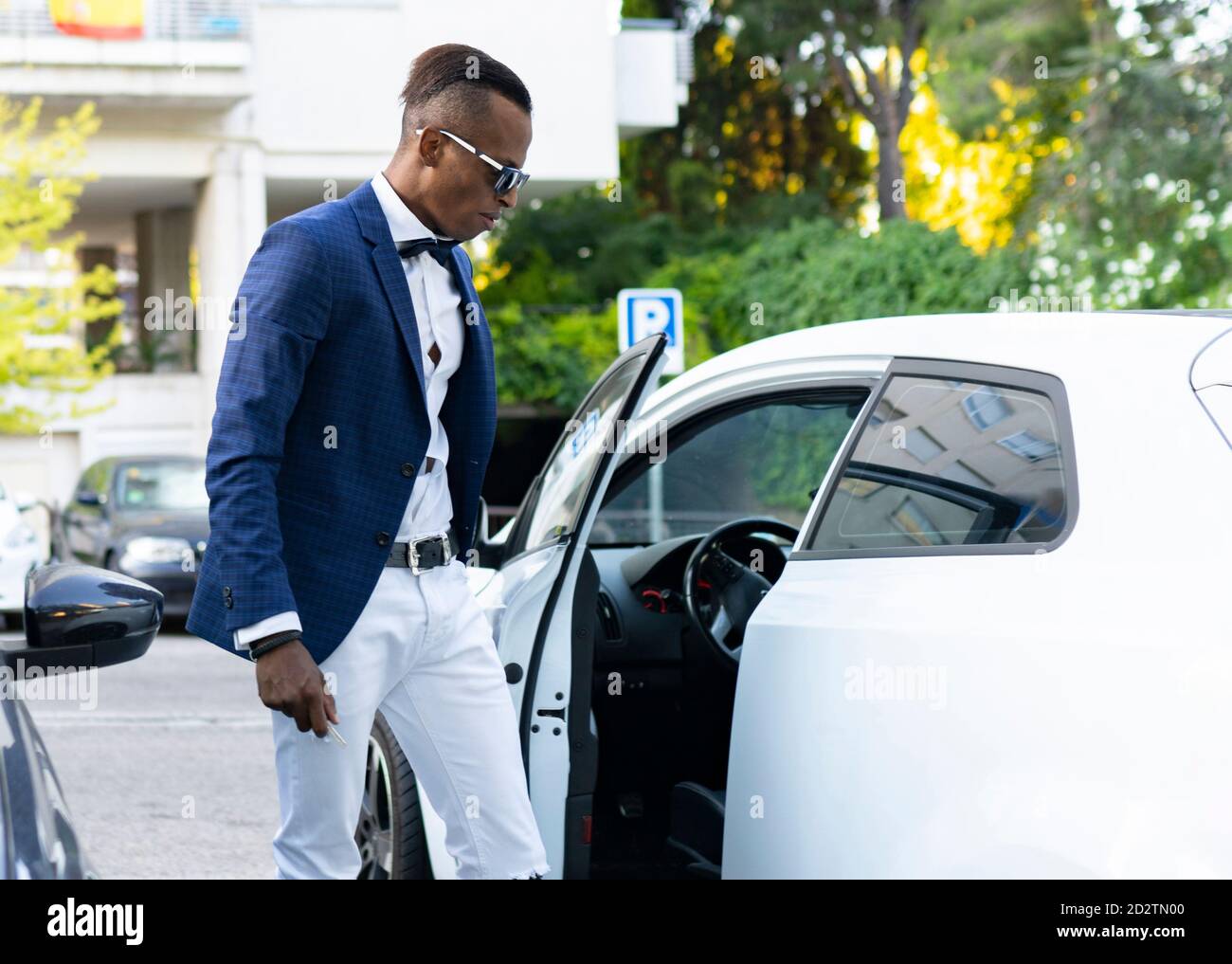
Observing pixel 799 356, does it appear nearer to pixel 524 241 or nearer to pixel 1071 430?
pixel 1071 430

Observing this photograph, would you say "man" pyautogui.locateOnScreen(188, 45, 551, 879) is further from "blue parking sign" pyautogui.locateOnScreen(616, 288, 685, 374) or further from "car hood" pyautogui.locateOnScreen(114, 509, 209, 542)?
"car hood" pyautogui.locateOnScreen(114, 509, 209, 542)

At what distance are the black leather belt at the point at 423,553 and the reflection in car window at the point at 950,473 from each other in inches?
29.0

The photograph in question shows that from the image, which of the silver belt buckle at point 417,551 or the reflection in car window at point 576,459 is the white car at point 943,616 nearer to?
the reflection in car window at point 576,459

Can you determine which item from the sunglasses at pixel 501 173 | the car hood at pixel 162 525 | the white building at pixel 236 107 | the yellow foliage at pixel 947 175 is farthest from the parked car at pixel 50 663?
the yellow foliage at pixel 947 175

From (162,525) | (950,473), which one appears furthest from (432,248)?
(162,525)

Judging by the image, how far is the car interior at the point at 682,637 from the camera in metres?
4.18

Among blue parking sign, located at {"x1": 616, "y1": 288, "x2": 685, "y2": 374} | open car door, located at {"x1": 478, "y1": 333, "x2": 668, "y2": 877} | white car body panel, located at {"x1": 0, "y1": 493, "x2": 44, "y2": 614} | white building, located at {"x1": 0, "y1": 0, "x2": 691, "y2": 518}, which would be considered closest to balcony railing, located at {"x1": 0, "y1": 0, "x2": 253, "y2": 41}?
white building, located at {"x1": 0, "y1": 0, "x2": 691, "y2": 518}

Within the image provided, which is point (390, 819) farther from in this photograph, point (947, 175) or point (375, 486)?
point (947, 175)

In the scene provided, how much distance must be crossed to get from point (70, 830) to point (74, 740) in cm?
615

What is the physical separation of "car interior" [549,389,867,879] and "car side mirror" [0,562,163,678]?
167 centimetres

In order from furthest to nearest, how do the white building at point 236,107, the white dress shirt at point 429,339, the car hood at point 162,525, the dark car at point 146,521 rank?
the white building at point 236,107, the car hood at point 162,525, the dark car at point 146,521, the white dress shirt at point 429,339

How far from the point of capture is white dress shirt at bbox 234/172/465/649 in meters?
2.96
